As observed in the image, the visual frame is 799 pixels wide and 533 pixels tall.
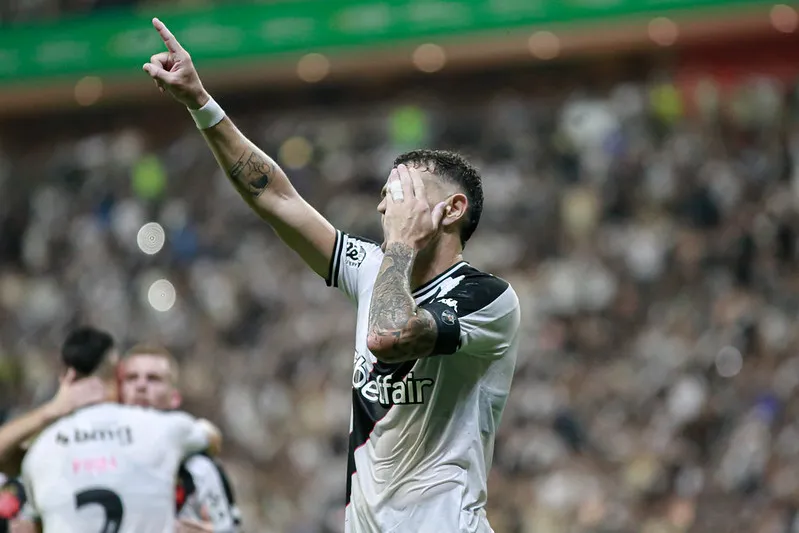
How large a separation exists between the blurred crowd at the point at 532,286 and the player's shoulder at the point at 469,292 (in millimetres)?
8983

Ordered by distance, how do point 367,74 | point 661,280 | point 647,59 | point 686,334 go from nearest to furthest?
point 686,334, point 661,280, point 647,59, point 367,74


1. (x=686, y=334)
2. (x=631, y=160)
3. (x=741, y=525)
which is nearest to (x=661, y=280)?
(x=686, y=334)

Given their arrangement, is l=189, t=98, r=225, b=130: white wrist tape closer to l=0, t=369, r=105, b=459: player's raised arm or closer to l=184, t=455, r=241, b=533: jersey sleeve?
l=0, t=369, r=105, b=459: player's raised arm

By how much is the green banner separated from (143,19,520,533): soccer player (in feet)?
53.1

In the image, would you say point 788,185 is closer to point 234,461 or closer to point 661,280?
point 661,280

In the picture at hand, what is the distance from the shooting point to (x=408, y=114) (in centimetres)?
2164

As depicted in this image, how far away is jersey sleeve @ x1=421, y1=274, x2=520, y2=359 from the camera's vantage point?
3668 millimetres

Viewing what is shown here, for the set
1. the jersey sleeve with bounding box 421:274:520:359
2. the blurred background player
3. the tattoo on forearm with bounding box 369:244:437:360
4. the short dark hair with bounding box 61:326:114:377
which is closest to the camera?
the tattoo on forearm with bounding box 369:244:437:360

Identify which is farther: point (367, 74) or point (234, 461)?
point (367, 74)

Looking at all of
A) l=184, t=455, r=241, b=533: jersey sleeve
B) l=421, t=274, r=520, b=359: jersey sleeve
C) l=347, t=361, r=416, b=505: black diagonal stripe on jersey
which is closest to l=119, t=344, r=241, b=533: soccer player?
l=184, t=455, r=241, b=533: jersey sleeve

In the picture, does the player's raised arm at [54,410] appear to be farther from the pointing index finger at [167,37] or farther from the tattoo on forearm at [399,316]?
the tattoo on forearm at [399,316]

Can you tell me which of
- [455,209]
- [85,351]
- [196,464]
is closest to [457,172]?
[455,209]

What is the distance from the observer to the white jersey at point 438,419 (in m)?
3.76

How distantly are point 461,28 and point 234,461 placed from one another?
8.84 metres
